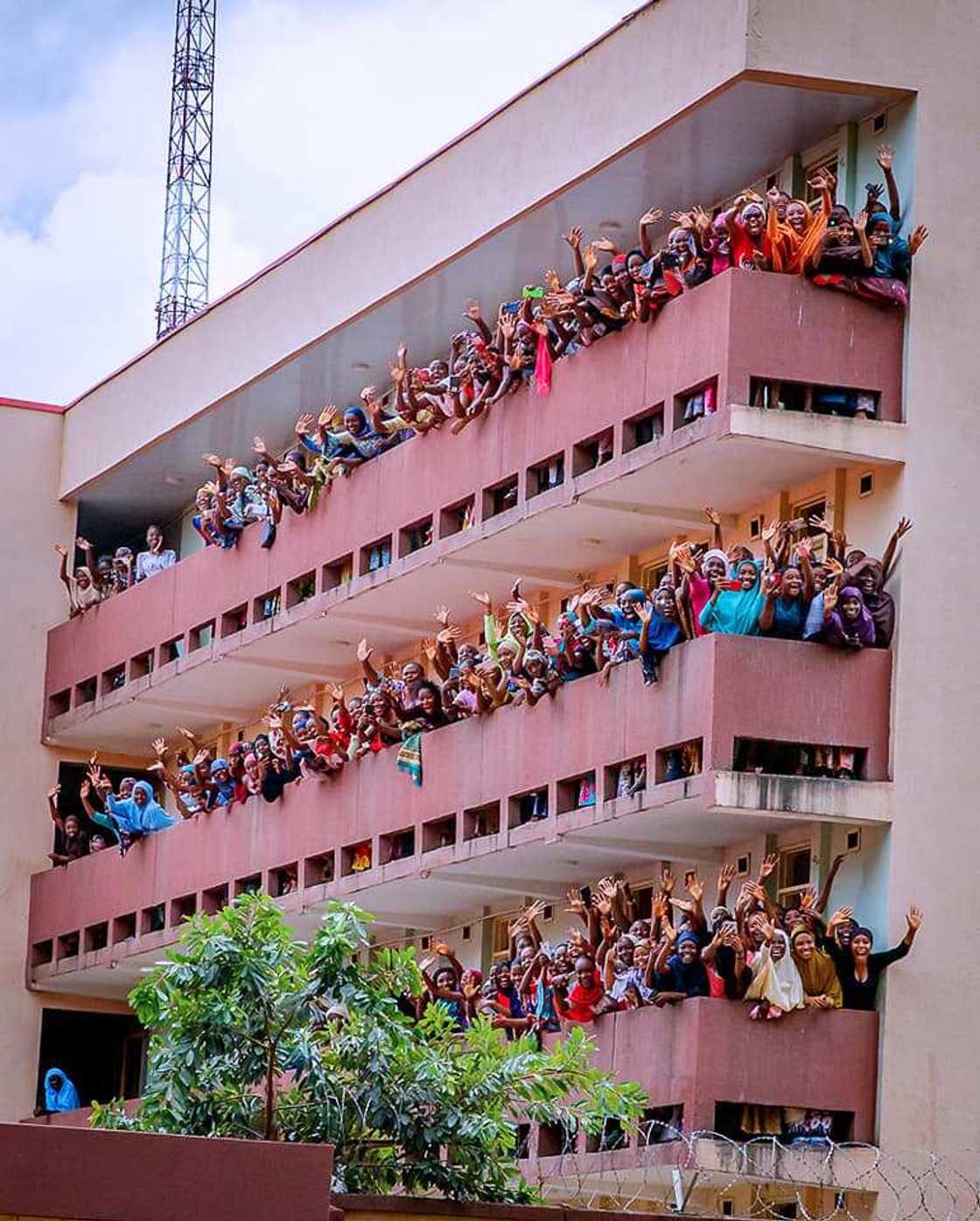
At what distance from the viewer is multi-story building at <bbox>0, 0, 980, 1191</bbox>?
29547 mm

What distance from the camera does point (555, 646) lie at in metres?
32.3

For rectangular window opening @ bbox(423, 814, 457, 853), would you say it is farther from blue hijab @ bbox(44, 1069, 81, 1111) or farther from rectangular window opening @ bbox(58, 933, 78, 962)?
rectangular window opening @ bbox(58, 933, 78, 962)

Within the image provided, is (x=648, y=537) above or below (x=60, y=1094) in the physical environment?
above

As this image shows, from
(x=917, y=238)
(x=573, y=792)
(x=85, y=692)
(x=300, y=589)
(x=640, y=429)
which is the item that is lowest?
(x=573, y=792)

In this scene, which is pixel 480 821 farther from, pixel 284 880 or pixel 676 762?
pixel 284 880

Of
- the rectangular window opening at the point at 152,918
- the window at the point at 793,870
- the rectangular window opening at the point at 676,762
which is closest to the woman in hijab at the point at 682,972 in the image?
the rectangular window opening at the point at 676,762

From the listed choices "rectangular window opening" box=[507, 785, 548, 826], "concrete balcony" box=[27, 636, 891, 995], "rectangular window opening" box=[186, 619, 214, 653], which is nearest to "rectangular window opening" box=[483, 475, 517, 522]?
"concrete balcony" box=[27, 636, 891, 995]

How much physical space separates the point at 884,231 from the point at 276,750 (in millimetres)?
10787

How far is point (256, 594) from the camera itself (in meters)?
40.2

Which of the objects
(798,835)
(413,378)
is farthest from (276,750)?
(798,835)

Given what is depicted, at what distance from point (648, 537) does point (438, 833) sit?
3.89m

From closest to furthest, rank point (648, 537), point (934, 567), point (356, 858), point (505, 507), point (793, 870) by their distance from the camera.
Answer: point (934, 567) → point (793, 870) → point (648, 537) → point (505, 507) → point (356, 858)

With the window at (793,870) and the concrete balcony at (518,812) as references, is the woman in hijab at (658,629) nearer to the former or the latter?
the concrete balcony at (518,812)

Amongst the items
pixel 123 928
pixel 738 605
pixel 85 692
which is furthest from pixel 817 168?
pixel 85 692
